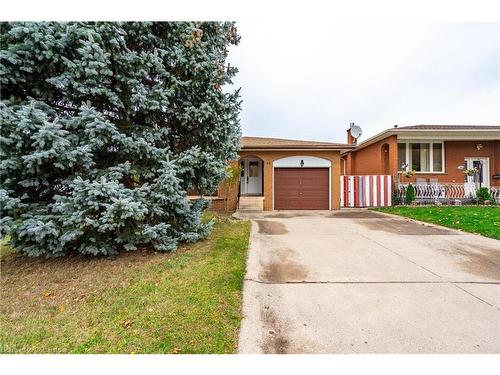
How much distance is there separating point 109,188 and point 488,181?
1894 cm

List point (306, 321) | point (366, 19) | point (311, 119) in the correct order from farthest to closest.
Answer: point (311, 119) < point (366, 19) < point (306, 321)

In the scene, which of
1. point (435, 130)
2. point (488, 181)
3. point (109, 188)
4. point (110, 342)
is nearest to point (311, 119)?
point (435, 130)

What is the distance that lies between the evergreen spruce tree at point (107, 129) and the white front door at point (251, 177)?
8810 millimetres

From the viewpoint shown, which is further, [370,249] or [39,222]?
[370,249]

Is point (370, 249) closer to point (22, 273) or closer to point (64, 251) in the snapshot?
point (64, 251)

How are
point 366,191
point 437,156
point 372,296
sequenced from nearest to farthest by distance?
point 372,296, point 366,191, point 437,156

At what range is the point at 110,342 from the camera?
2189 mm

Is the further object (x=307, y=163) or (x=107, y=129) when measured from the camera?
(x=307, y=163)

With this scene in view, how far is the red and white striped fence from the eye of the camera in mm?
12562

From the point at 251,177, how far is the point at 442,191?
397 inches

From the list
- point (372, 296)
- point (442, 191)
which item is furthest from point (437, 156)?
point (372, 296)

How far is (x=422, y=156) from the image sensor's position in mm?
14031

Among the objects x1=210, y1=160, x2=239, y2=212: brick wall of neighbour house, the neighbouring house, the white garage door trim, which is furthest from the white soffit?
the neighbouring house

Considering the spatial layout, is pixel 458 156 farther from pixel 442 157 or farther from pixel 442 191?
pixel 442 191
